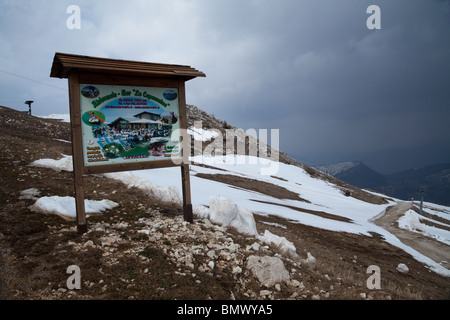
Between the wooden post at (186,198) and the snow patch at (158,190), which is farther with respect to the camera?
the snow patch at (158,190)

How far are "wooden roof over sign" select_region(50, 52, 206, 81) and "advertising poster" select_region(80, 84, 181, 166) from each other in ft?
1.77

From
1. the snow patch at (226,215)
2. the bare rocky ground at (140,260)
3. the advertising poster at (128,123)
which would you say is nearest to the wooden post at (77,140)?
the advertising poster at (128,123)

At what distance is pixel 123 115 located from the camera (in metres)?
7.90

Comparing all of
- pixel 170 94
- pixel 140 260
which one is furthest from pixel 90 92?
pixel 140 260

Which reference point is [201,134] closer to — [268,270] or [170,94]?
[170,94]

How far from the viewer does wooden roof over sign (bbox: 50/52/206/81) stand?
277 inches

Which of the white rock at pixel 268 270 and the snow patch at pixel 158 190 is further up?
the snow patch at pixel 158 190

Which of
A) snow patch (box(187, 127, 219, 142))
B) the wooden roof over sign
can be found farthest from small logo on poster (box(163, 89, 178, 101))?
snow patch (box(187, 127, 219, 142))

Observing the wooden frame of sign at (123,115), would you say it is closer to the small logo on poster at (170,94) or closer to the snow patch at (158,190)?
the small logo on poster at (170,94)

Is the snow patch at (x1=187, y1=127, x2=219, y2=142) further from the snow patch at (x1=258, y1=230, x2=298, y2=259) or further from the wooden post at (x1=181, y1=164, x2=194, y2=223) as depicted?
the snow patch at (x1=258, y1=230, x2=298, y2=259)

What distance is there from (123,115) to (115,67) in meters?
1.42

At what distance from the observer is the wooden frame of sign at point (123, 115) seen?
24.0ft
